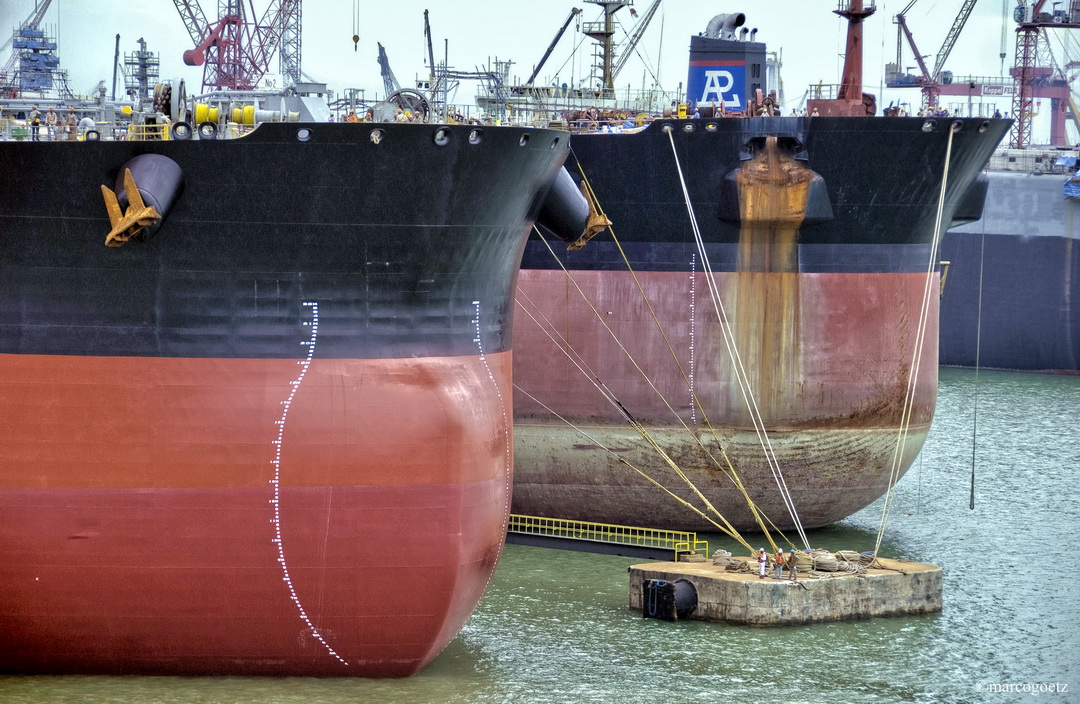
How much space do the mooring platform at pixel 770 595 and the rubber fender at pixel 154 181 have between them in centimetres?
721

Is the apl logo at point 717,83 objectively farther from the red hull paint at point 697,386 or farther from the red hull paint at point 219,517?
the red hull paint at point 219,517

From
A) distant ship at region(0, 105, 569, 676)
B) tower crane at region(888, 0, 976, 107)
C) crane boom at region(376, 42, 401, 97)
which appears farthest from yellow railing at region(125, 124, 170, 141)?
tower crane at region(888, 0, 976, 107)

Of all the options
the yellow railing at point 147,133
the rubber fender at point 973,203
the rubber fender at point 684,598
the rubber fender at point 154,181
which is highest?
the rubber fender at point 973,203

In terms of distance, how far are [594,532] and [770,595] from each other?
523cm

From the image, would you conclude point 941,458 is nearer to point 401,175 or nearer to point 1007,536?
point 1007,536

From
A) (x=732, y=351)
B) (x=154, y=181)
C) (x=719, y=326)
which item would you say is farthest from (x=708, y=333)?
(x=154, y=181)

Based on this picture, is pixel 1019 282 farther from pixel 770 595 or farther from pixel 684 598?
pixel 684 598

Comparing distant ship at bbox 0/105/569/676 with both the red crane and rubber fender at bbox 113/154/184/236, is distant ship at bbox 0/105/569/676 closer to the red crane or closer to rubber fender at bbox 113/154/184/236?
rubber fender at bbox 113/154/184/236

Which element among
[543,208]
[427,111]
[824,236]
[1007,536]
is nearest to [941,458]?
[1007,536]

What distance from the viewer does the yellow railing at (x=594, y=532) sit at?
2167cm

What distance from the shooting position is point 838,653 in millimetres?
16781

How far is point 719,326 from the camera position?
2284 centimetres

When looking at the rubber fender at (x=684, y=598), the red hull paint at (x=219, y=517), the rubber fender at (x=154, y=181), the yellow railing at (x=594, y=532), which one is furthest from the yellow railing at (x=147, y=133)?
the yellow railing at (x=594, y=532)

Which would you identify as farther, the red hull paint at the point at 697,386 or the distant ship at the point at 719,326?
the red hull paint at the point at 697,386
